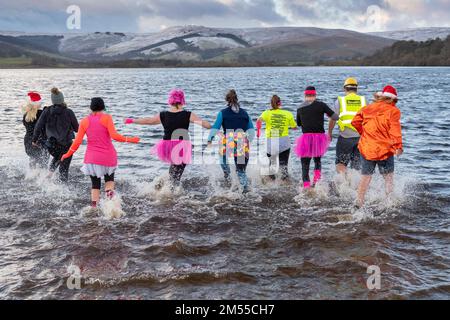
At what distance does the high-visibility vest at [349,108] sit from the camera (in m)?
11.1

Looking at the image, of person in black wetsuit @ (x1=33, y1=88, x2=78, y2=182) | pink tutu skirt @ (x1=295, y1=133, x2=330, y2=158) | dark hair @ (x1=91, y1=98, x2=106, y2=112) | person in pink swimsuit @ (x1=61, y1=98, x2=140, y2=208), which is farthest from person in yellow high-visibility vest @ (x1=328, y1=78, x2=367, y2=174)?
person in black wetsuit @ (x1=33, y1=88, x2=78, y2=182)

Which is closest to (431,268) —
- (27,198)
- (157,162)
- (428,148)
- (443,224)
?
(443,224)

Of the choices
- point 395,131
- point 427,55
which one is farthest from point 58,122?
point 427,55

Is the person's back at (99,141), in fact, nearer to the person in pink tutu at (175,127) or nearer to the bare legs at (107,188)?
the bare legs at (107,188)

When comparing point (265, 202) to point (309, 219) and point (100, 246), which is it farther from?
point (100, 246)

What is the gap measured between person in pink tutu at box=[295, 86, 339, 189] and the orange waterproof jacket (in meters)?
1.67

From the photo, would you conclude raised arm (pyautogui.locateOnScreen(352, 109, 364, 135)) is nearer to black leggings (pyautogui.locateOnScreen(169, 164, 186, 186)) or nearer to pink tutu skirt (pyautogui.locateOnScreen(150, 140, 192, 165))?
pink tutu skirt (pyautogui.locateOnScreen(150, 140, 192, 165))

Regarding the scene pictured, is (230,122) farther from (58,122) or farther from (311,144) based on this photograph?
(58,122)

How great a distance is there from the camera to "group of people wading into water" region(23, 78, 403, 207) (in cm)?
934

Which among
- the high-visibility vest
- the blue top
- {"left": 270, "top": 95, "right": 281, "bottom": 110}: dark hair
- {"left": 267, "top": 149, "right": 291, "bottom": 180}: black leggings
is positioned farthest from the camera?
{"left": 267, "top": 149, "right": 291, "bottom": 180}: black leggings

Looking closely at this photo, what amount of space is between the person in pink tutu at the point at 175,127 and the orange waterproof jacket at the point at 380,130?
137 inches

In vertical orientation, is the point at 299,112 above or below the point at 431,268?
above

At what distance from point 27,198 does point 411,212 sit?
8.63m

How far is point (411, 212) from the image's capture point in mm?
10008
